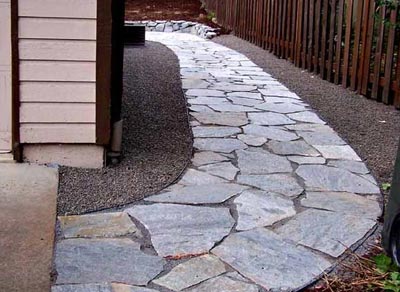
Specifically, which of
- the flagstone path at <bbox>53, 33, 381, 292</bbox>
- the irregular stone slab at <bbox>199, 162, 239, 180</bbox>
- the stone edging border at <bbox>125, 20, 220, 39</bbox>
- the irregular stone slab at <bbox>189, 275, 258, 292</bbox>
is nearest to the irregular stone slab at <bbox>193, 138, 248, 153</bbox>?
the flagstone path at <bbox>53, 33, 381, 292</bbox>

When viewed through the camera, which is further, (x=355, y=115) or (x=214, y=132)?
(x=355, y=115)

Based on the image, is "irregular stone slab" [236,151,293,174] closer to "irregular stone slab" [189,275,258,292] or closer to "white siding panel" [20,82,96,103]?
"white siding panel" [20,82,96,103]

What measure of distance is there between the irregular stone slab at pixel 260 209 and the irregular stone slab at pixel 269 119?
1.89 meters

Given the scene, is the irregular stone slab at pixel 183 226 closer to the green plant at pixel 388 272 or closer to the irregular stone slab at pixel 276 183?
the irregular stone slab at pixel 276 183

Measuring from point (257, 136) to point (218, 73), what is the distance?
3.41 metres

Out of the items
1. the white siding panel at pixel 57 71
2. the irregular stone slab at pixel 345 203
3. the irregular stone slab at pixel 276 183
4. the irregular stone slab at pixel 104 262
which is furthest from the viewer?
the white siding panel at pixel 57 71

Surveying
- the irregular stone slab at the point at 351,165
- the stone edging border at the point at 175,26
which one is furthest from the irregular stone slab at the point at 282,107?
the stone edging border at the point at 175,26

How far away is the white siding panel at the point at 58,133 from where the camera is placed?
3.98m

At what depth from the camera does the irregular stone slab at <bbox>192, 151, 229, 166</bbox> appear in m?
4.31

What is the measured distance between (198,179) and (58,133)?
0.94 metres

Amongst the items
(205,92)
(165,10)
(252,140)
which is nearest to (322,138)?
(252,140)

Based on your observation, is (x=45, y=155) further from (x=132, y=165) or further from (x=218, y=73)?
(x=218, y=73)

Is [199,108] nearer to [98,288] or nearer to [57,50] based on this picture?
[57,50]

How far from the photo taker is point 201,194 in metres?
3.65
